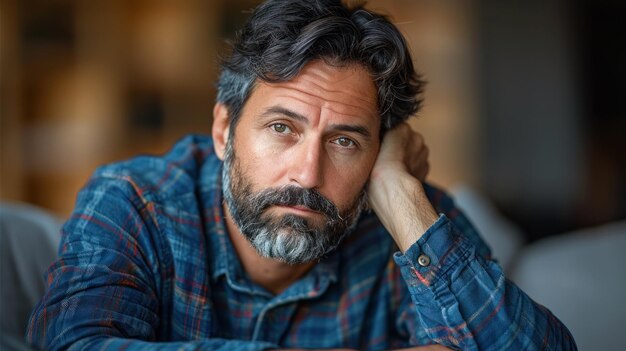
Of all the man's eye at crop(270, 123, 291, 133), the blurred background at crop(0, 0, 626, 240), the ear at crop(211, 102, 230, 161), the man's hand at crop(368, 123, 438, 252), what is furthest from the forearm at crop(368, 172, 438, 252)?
A: the blurred background at crop(0, 0, 626, 240)

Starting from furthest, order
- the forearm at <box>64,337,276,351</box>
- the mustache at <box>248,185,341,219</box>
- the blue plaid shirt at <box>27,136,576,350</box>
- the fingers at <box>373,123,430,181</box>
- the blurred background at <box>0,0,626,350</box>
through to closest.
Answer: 1. the blurred background at <box>0,0,626,350</box>
2. the fingers at <box>373,123,430,181</box>
3. the mustache at <box>248,185,341,219</box>
4. the blue plaid shirt at <box>27,136,576,350</box>
5. the forearm at <box>64,337,276,351</box>

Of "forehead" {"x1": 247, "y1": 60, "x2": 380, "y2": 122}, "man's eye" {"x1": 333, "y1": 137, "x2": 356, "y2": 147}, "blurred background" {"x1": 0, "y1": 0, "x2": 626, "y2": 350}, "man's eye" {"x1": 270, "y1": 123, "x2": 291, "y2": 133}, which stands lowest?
"blurred background" {"x1": 0, "y1": 0, "x2": 626, "y2": 350}

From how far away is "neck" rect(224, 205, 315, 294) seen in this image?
1526 mm

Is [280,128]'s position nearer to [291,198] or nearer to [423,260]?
[291,198]

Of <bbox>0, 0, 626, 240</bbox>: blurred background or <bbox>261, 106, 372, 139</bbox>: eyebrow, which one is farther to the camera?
<bbox>0, 0, 626, 240</bbox>: blurred background

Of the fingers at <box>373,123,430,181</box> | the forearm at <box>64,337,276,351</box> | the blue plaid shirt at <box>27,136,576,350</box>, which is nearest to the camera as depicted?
the forearm at <box>64,337,276,351</box>

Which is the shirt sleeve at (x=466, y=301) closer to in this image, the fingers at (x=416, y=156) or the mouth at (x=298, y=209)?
the mouth at (x=298, y=209)

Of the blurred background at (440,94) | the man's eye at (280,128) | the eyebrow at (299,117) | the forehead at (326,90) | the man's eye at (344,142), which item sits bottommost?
the blurred background at (440,94)

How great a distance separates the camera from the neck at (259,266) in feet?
5.01

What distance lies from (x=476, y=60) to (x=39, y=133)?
3763 millimetres

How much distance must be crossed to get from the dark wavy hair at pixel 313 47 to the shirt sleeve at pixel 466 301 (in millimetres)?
372

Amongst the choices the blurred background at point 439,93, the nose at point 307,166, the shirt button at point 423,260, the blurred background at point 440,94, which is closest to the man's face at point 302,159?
the nose at point 307,166

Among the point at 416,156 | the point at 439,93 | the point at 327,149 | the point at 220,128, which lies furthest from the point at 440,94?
the point at 327,149

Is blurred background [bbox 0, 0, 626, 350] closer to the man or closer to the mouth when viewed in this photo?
the man
